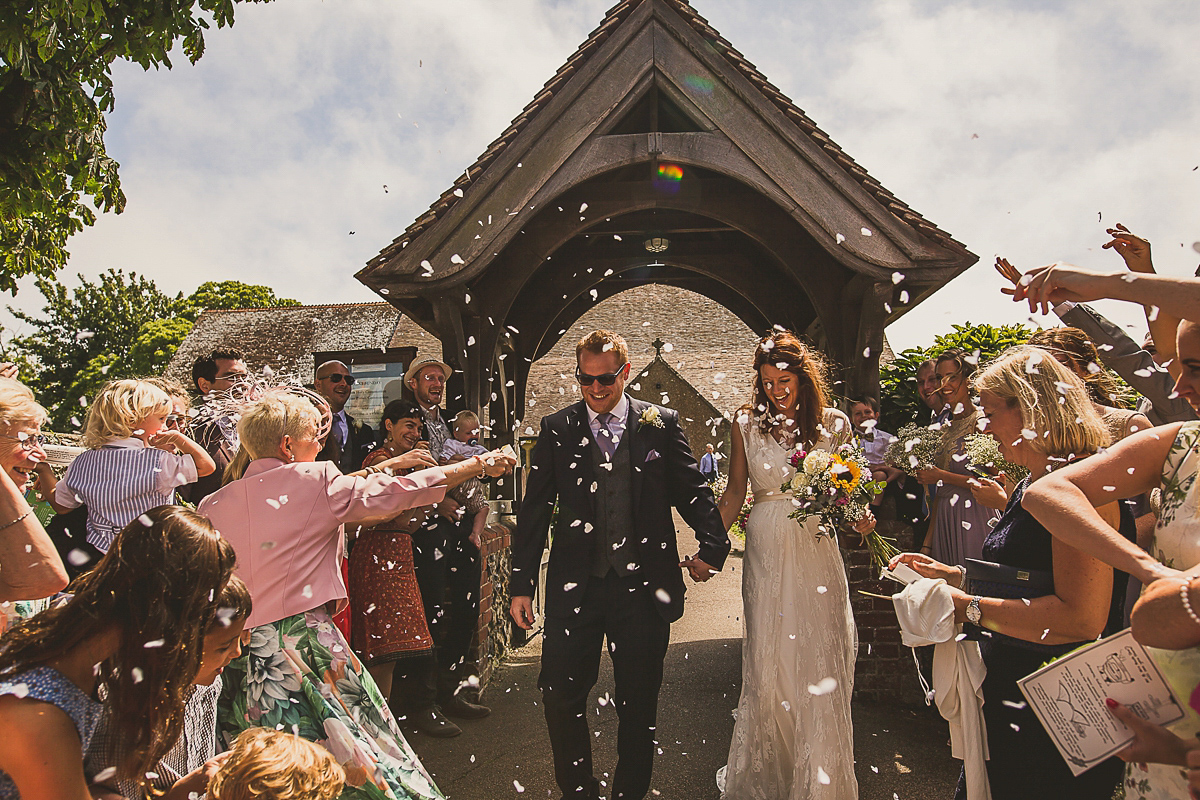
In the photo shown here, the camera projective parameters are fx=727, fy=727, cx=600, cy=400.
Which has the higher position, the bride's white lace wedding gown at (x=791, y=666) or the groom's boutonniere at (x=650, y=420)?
the groom's boutonniere at (x=650, y=420)

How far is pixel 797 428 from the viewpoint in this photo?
151 inches

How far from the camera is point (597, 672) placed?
335 cm

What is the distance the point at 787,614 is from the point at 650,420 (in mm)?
1162

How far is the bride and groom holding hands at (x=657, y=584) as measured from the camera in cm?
335

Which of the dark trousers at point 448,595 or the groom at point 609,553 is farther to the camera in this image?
the dark trousers at point 448,595

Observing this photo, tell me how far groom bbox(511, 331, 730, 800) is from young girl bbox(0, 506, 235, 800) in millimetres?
1801

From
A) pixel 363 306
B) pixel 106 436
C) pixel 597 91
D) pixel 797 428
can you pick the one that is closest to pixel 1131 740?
pixel 797 428

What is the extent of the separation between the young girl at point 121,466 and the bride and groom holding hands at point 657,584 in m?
1.66

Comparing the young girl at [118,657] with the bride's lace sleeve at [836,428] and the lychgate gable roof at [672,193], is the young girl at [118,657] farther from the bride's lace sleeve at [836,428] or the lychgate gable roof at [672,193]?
the lychgate gable roof at [672,193]

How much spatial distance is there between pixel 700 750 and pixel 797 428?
200 centimetres

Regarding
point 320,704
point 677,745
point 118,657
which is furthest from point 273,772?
point 677,745

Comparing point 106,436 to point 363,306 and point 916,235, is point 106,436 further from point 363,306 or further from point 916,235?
point 363,306

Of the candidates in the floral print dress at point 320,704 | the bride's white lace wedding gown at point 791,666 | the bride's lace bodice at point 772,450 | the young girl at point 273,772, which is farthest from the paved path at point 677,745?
the young girl at point 273,772

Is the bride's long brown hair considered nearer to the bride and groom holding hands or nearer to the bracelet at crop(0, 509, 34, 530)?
the bride and groom holding hands
